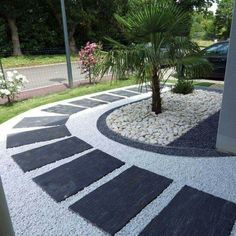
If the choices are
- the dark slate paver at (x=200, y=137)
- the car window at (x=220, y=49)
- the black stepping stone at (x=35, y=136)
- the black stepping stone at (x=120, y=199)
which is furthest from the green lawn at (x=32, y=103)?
the black stepping stone at (x=120, y=199)

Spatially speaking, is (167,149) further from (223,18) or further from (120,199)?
(223,18)

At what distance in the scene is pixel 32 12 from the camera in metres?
17.0

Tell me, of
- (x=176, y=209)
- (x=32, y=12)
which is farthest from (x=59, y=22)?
(x=176, y=209)

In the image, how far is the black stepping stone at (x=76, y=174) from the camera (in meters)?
2.49

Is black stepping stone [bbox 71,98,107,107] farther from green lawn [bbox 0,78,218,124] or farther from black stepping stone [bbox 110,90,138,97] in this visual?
black stepping stone [bbox 110,90,138,97]

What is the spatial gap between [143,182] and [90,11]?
1745 centimetres

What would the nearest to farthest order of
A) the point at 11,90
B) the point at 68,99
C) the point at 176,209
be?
1. the point at 176,209
2. the point at 11,90
3. the point at 68,99

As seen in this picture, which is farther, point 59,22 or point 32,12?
point 59,22

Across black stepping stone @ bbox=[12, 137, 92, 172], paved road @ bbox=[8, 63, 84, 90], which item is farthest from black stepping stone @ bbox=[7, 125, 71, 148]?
paved road @ bbox=[8, 63, 84, 90]

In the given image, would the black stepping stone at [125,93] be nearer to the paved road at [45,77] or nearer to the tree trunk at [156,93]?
the tree trunk at [156,93]

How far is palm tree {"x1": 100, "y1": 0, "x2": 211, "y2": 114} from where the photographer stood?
3.61 m

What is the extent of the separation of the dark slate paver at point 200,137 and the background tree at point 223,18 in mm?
28426

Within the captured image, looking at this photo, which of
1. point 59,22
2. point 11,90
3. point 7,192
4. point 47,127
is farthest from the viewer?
point 59,22

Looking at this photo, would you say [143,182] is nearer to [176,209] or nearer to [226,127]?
[176,209]
